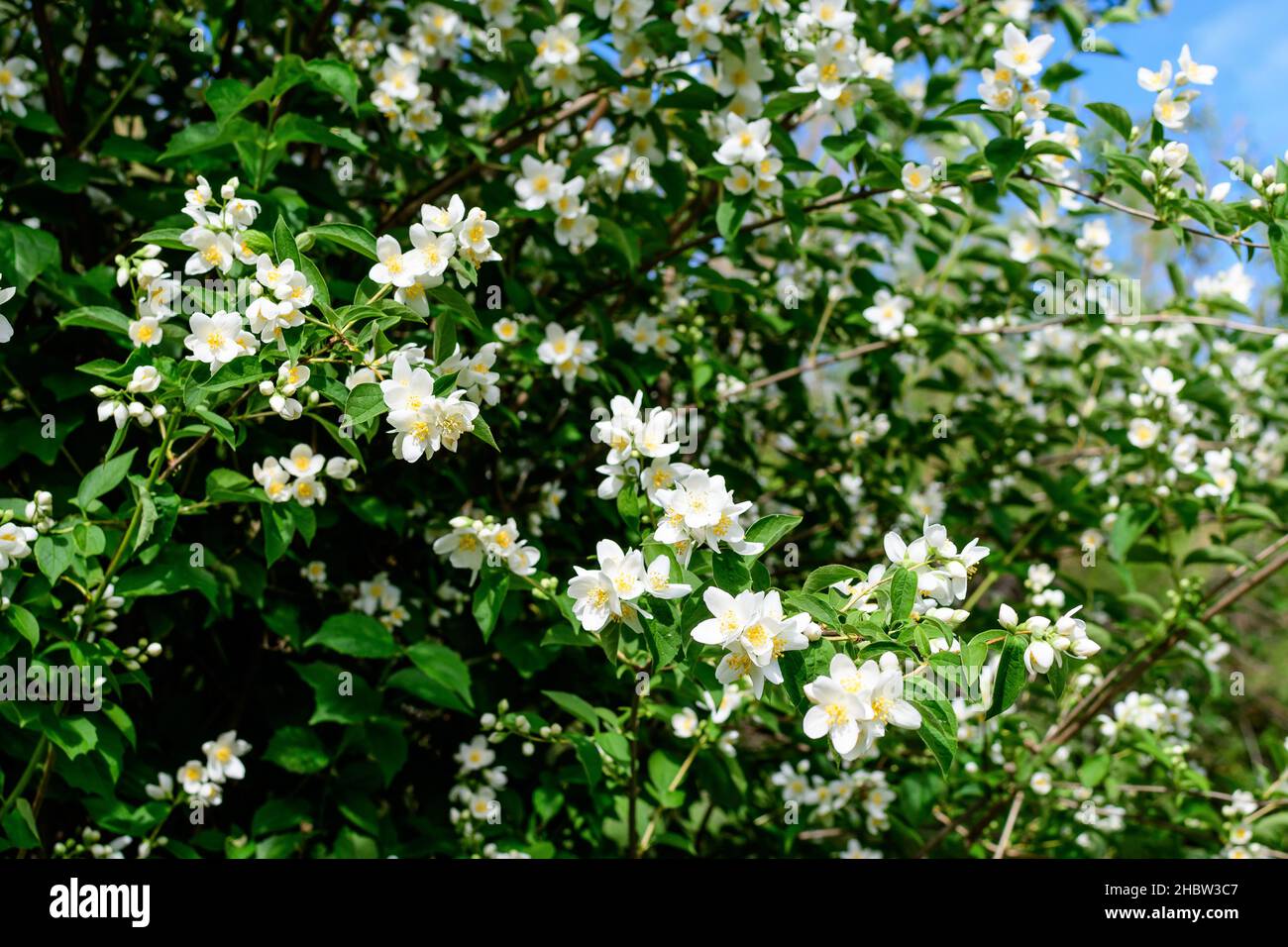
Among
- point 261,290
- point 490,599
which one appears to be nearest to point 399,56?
point 261,290

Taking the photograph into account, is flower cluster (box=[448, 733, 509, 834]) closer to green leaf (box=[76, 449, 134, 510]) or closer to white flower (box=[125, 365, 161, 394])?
green leaf (box=[76, 449, 134, 510])

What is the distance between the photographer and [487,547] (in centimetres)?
185

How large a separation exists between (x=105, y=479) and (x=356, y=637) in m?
0.56

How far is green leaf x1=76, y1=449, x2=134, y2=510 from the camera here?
5.63ft

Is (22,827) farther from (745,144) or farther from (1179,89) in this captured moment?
(1179,89)

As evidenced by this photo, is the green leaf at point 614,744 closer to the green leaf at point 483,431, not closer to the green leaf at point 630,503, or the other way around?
the green leaf at point 630,503

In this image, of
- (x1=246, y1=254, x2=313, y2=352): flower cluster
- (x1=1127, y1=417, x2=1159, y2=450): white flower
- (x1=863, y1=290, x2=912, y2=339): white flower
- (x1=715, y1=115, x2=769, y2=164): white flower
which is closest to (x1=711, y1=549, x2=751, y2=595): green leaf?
(x1=246, y1=254, x2=313, y2=352): flower cluster

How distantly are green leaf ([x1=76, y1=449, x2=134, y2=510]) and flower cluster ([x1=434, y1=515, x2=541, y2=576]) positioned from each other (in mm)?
520

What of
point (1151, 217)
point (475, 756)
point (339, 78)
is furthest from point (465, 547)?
point (1151, 217)

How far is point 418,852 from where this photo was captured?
221 centimetres

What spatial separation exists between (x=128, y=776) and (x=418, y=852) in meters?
0.60

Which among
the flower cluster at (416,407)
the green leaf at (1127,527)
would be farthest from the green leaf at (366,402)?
the green leaf at (1127,527)

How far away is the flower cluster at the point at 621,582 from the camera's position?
1486 mm

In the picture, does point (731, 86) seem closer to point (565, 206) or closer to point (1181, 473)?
point (565, 206)
